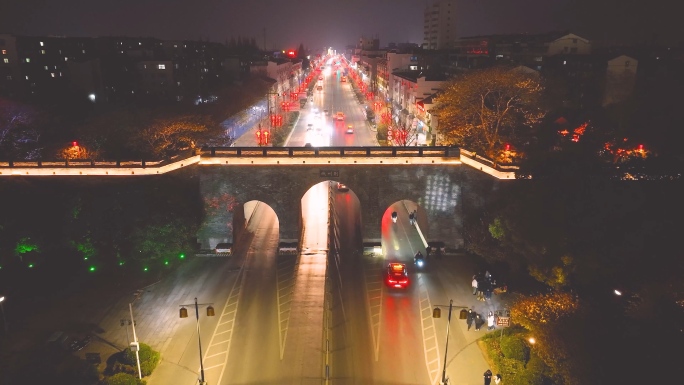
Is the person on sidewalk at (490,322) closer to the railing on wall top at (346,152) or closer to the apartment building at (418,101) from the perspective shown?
the railing on wall top at (346,152)

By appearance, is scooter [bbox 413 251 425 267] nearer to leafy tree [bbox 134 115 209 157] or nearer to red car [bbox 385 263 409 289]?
red car [bbox 385 263 409 289]

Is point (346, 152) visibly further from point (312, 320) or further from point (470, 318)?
point (470, 318)

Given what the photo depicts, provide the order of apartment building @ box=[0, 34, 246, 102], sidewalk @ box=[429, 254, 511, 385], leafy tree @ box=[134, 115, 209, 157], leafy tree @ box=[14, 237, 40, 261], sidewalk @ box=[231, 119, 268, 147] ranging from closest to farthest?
sidewalk @ box=[429, 254, 511, 385] → leafy tree @ box=[14, 237, 40, 261] → leafy tree @ box=[134, 115, 209, 157] → sidewalk @ box=[231, 119, 268, 147] → apartment building @ box=[0, 34, 246, 102]

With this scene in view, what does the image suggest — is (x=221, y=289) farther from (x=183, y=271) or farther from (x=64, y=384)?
(x=64, y=384)

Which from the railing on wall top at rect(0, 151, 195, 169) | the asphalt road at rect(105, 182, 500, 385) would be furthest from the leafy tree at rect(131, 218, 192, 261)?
the railing on wall top at rect(0, 151, 195, 169)

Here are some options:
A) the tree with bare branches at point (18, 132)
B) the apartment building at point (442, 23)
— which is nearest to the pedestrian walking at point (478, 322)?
the tree with bare branches at point (18, 132)

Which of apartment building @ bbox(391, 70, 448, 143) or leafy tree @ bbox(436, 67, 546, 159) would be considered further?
apartment building @ bbox(391, 70, 448, 143)
